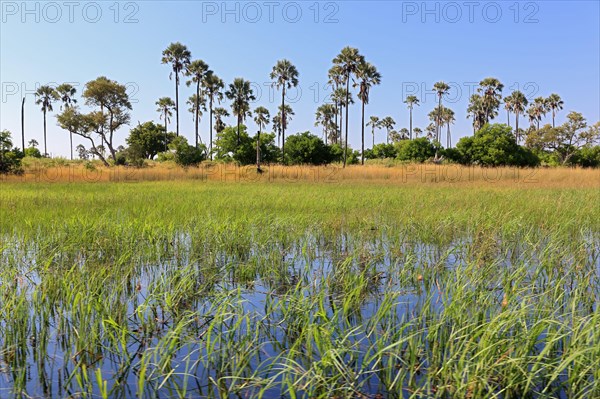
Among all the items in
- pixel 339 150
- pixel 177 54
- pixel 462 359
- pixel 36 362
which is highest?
pixel 177 54

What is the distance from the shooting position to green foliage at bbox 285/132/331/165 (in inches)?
1944

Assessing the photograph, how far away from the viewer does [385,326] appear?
3629mm

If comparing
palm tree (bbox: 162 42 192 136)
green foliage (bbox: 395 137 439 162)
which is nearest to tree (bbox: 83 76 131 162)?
palm tree (bbox: 162 42 192 136)

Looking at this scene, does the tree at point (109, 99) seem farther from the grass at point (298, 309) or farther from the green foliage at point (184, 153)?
→ the grass at point (298, 309)

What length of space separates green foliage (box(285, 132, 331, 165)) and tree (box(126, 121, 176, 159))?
19.3m

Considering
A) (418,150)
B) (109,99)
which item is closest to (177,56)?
(109,99)

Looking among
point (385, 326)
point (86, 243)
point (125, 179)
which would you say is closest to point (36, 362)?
point (385, 326)

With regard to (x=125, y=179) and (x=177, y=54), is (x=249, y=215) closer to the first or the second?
(x=125, y=179)

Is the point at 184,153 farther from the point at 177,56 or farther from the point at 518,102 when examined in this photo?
the point at 518,102

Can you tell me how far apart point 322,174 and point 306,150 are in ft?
62.2

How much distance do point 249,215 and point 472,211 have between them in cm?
535

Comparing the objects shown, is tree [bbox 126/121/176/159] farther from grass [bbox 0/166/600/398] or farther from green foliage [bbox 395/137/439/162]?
grass [bbox 0/166/600/398]

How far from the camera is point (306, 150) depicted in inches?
1950

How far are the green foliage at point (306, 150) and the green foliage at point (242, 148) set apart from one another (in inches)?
94.4
